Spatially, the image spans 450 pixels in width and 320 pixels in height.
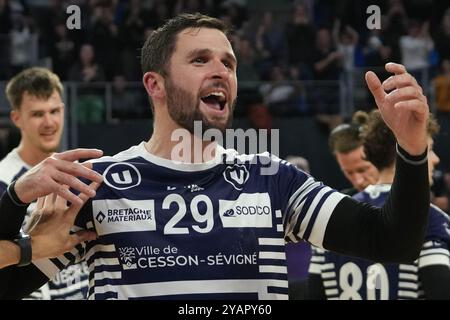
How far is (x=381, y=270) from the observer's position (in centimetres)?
479

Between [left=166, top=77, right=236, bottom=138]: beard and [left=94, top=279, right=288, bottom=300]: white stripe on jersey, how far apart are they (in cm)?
56

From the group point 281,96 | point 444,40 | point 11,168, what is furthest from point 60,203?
point 444,40

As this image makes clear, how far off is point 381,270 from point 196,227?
188 centimetres

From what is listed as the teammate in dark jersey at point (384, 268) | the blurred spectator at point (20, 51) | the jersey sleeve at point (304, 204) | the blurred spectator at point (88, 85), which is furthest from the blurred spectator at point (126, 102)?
the jersey sleeve at point (304, 204)

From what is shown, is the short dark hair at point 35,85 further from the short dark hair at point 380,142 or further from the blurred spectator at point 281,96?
the blurred spectator at point 281,96

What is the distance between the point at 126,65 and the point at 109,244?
932 cm

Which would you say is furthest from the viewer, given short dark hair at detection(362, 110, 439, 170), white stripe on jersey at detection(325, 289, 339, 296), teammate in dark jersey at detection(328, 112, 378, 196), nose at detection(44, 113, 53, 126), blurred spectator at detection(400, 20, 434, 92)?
blurred spectator at detection(400, 20, 434, 92)

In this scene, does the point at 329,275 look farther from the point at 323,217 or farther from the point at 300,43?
the point at 300,43

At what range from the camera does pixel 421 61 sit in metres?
13.5

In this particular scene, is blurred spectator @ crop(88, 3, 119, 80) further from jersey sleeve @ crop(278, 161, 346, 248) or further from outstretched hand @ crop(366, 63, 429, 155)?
outstretched hand @ crop(366, 63, 429, 155)

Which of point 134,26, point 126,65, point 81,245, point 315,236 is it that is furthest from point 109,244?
point 134,26

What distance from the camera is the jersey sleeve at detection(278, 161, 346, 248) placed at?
10.4 feet

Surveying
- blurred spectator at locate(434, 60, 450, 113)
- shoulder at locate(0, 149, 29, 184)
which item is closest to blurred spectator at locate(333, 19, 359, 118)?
blurred spectator at locate(434, 60, 450, 113)

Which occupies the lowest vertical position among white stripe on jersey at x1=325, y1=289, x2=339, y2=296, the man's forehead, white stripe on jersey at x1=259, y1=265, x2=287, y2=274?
white stripe on jersey at x1=325, y1=289, x2=339, y2=296
